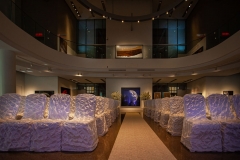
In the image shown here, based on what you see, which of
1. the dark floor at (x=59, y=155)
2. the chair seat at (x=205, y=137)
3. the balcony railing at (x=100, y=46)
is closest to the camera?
the dark floor at (x=59, y=155)

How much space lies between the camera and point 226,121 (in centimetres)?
381

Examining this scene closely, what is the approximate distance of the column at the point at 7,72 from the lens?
25.5ft

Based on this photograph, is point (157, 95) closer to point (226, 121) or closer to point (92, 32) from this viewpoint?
point (92, 32)

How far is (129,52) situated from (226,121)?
502 inches

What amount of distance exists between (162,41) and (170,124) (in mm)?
15221

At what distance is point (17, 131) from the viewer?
3.67 m

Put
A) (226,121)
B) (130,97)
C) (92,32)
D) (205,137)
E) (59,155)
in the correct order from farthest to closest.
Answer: (92,32) → (130,97) → (226,121) → (205,137) → (59,155)

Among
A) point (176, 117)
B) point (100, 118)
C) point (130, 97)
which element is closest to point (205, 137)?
point (176, 117)

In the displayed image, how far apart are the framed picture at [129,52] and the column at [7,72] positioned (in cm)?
880

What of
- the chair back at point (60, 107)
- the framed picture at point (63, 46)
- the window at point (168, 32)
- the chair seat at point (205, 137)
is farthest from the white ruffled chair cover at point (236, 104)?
the window at point (168, 32)

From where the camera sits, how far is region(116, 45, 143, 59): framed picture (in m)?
15.8

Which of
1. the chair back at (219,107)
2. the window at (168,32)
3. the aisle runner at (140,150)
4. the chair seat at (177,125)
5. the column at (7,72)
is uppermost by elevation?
the window at (168,32)

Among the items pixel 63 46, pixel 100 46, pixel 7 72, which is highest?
pixel 100 46

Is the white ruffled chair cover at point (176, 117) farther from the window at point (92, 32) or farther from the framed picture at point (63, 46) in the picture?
the window at point (92, 32)
